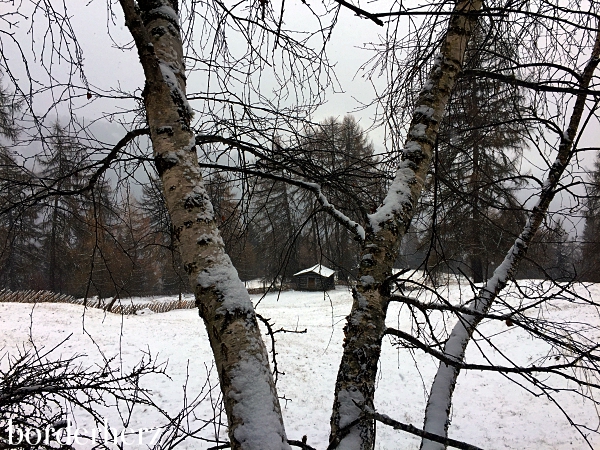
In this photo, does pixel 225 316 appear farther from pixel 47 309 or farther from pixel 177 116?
pixel 47 309

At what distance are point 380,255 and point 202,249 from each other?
2.54 ft

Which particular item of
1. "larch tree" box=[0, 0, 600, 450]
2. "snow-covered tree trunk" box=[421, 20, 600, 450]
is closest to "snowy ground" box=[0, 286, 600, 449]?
"snow-covered tree trunk" box=[421, 20, 600, 450]

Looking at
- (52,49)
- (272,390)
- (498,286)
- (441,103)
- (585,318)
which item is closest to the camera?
(272,390)

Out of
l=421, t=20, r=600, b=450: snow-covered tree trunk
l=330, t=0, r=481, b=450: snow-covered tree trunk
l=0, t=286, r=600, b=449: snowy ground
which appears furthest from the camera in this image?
l=0, t=286, r=600, b=449: snowy ground

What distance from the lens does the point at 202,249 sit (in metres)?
1.10

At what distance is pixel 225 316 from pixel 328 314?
15116 mm

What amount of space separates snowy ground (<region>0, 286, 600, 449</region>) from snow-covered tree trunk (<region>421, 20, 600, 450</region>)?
6.19ft

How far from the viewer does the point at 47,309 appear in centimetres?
1218

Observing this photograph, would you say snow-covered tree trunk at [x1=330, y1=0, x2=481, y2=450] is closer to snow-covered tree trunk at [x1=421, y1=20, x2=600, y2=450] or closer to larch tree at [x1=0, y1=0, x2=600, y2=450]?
larch tree at [x1=0, y1=0, x2=600, y2=450]

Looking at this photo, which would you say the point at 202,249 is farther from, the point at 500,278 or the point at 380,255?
the point at 500,278

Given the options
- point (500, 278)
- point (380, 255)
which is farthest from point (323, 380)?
point (380, 255)

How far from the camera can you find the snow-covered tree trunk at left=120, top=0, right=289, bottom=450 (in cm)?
91

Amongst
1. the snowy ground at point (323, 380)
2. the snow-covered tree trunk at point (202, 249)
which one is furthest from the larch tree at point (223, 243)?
the snowy ground at point (323, 380)

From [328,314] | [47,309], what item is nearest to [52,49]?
[47,309]
